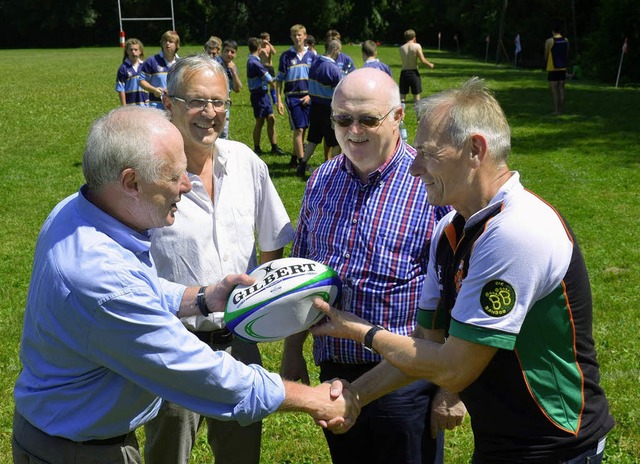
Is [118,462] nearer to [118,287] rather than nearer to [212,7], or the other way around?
[118,287]

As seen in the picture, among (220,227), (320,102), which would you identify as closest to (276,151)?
(320,102)

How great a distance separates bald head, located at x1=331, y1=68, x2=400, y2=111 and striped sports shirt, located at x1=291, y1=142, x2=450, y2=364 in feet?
0.91

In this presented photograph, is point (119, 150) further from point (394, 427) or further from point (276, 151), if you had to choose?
point (276, 151)

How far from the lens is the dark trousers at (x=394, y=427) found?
3631 millimetres

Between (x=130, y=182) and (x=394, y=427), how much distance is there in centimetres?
178

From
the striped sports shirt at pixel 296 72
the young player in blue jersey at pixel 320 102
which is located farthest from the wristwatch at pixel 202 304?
the striped sports shirt at pixel 296 72

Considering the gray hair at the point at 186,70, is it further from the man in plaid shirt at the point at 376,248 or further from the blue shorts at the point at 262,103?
the blue shorts at the point at 262,103

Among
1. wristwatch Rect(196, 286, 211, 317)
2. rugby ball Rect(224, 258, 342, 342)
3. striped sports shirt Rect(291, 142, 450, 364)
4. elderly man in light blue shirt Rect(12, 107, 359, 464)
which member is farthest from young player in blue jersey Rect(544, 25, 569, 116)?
elderly man in light blue shirt Rect(12, 107, 359, 464)

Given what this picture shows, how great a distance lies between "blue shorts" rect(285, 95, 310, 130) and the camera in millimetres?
13869

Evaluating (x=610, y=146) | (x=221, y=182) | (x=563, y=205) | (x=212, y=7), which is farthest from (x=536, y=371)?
(x=212, y=7)

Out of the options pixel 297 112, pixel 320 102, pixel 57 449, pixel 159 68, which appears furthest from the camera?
pixel 297 112

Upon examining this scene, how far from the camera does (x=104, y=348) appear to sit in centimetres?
263

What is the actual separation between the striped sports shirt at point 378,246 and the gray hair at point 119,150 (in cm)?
120

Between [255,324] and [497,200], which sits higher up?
[497,200]
